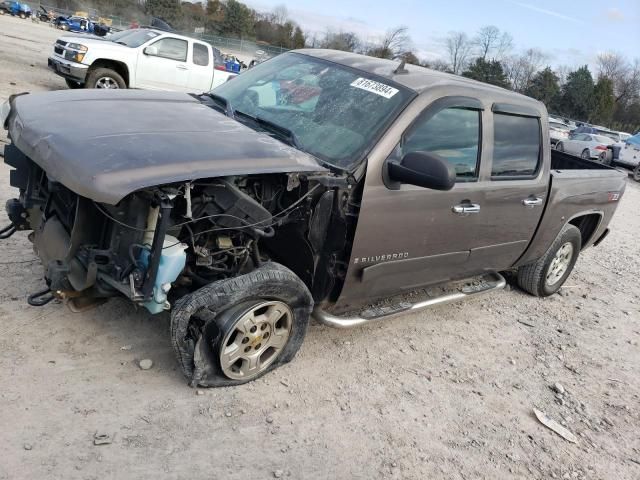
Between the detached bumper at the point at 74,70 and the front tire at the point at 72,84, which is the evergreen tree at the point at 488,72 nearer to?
the front tire at the point at 72,84

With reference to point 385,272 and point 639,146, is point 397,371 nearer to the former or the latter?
point 385,272

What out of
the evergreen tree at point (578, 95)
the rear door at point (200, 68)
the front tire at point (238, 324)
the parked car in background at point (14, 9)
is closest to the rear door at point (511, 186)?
the front tire at point (238, 324)

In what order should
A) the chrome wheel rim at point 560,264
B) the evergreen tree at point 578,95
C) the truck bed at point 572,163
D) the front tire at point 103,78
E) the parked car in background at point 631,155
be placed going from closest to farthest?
the chrome wheel rim at point 560,264
the truck bed at point 572,163
the front tire at point 103,78
the parked car in background at point 631,155
the evergreen tree at point 578,95

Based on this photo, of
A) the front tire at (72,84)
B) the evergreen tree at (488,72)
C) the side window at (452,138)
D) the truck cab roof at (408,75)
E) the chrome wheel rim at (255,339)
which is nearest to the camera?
the chrome wheel rim at (255,339)

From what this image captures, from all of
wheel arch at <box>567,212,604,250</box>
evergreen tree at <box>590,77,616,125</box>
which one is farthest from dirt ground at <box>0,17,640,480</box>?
evergreen tree at <box>590,77,616,125</box>

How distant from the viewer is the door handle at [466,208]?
391 centimetres

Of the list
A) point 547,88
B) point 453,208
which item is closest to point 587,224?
point 453,208

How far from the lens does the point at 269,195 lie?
129 inches

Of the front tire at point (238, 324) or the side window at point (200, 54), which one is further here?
the side window at point (200, 54)

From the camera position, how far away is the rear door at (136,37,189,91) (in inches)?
475

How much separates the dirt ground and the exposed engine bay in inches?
18.3

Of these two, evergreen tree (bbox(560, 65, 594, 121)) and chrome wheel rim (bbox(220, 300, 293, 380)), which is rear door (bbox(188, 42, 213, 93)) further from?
evergreen tree (bbox(560, 65, 594, 121))

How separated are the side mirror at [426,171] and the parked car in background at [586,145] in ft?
72.8

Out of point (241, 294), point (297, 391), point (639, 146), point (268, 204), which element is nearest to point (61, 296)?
point (241, 294)
